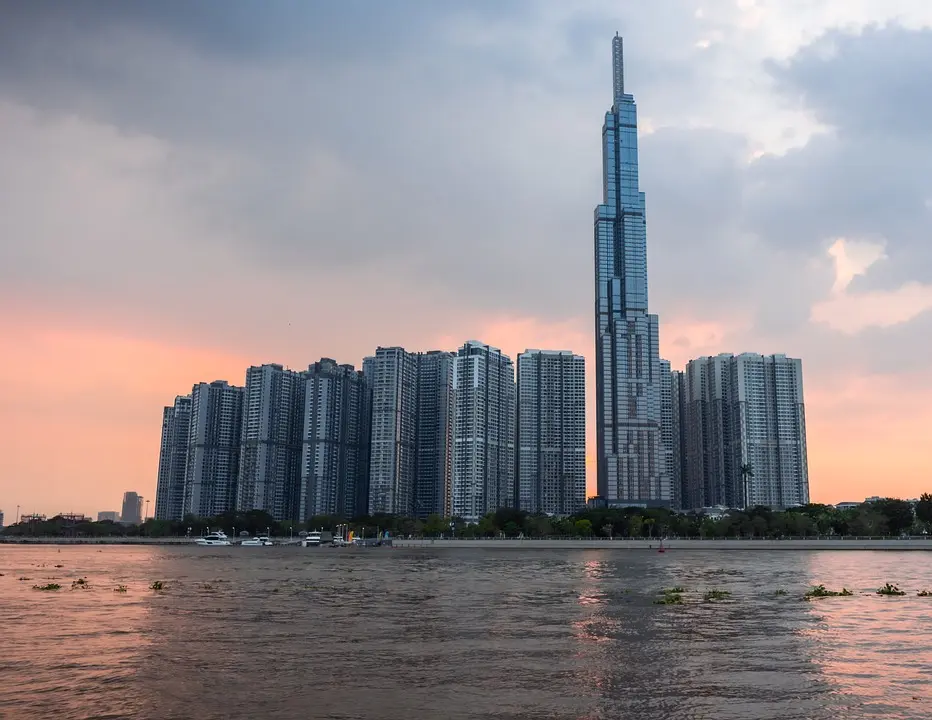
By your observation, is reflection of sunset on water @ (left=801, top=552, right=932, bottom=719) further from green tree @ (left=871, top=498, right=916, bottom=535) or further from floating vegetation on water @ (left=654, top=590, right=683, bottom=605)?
green tree @ (left=871, top=498, right=916, bottom=535)

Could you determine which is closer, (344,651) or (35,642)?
(344,651)

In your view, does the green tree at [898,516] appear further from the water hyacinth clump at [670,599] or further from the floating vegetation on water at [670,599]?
the floating vegetation on water at [670,599]

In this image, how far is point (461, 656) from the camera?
28141 mm

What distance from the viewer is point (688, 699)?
21062 millimetres

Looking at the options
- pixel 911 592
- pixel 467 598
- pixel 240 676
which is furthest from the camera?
pixel 911 592

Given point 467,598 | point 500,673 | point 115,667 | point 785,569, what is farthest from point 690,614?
point 785,569

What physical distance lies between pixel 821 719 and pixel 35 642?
97.0 ft

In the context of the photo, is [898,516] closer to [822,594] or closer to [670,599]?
[822,594]

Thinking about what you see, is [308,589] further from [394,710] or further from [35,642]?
[394,710]

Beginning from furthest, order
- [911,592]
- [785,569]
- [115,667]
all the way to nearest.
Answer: [785,569]
[911,592]
[115,667]

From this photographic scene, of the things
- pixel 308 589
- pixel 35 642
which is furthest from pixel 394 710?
pixel 308 589

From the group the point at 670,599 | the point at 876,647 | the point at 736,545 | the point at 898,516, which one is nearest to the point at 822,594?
the point at 670,599

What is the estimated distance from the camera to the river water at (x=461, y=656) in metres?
20.4

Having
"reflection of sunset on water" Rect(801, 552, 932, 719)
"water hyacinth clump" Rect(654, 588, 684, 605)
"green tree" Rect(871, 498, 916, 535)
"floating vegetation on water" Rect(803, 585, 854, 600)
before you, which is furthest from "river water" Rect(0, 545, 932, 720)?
"green tree" Rect(871, 498, 916, 535)
